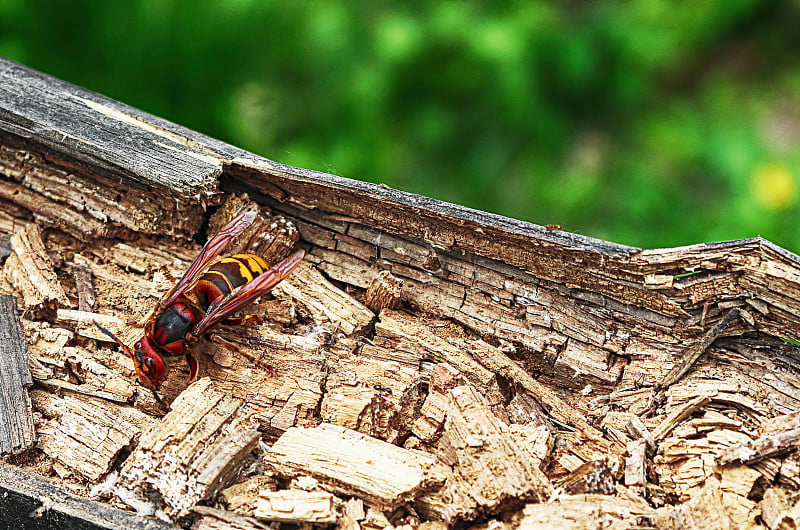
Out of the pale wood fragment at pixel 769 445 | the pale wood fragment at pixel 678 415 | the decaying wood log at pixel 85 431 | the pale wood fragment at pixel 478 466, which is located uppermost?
the pale wood fragment at pixel 678 415

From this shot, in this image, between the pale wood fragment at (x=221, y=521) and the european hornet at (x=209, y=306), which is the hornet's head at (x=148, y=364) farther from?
the pale wood fragment at (x=221, y=521)

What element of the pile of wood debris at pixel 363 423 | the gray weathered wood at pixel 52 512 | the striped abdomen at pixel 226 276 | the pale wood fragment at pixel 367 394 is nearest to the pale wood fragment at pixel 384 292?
the pile of wood debris at pixel 363 423

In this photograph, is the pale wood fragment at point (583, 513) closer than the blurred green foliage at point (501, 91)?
Yes

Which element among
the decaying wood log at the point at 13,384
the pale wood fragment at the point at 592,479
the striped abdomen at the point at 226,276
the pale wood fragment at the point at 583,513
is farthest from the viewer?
the striped abdomen at the point at 226,276

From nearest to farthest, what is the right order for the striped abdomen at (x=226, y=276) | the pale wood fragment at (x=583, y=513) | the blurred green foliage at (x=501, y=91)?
the pale wood fragment at (x=583, y=513) → the striped abdomen at (x=226, y=276) → the blurred green foliage at (x=501, y=91)

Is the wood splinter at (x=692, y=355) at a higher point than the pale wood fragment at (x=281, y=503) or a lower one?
higher

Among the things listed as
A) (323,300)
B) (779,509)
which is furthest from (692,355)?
(323,300)

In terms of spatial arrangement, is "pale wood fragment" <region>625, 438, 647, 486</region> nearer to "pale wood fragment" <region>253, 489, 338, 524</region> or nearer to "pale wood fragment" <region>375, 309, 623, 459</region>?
"pale wood fragment" <region>375, 309, 623, 459</region>
